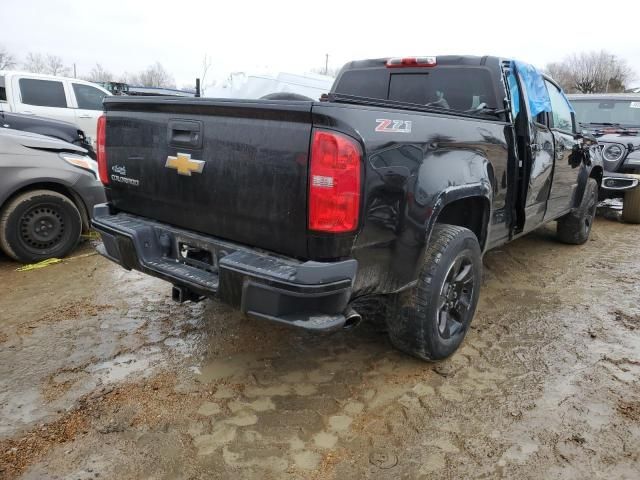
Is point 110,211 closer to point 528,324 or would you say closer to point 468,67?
point 468,67

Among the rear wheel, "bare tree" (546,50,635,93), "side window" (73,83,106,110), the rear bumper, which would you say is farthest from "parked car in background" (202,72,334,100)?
"bare tree" (546,50,635,93)

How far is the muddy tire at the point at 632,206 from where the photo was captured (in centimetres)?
725

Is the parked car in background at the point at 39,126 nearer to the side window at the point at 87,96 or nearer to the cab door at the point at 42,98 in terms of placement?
the cab door at the point at 42,98

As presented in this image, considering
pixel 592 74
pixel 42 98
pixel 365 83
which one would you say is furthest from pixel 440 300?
pixel 592 74

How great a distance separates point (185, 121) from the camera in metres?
2.64

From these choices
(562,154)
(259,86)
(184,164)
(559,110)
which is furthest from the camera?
(259,86)

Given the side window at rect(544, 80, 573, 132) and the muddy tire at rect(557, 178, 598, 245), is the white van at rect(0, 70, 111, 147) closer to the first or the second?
the side window at rect(544, 80, 573, 132)

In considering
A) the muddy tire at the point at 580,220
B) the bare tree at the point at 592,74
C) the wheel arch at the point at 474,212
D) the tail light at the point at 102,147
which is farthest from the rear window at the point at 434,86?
the bare tree at the point at 592,74

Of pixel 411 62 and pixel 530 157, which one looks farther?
pixel 411 62

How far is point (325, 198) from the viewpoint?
2182 millimetres

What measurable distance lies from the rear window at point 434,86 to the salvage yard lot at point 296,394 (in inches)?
64.6

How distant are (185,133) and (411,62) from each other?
212 centimetres

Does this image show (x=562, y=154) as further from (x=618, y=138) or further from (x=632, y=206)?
(x=618, y=138)

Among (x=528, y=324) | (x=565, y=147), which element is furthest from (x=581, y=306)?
(x=565, y=147)
